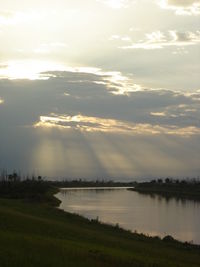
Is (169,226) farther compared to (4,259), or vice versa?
(169,226)

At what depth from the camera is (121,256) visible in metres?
21.6

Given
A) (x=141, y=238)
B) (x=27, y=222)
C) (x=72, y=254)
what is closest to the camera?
(x=72, y=254)

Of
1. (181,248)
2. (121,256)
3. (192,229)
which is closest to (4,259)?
(121,256)

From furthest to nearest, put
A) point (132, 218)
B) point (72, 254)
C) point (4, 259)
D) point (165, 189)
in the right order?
point (165, 189)
point (132, 218)
point (72, 254)
point (4, 259)

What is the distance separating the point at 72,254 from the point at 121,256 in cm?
294

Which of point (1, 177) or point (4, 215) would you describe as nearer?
point (4, 215)

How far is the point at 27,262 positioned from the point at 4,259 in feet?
2.62

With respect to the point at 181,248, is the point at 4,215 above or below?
above

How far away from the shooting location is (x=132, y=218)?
63625mm

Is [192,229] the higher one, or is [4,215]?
[4,215]

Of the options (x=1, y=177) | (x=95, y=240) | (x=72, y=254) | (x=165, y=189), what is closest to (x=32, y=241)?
(x=72, y=254)

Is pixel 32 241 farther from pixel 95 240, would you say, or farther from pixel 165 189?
pixel 165 189

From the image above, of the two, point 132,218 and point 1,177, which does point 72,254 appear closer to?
point 132,218

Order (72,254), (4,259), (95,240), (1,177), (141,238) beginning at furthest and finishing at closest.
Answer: (1,177)
(141,238)
(95,240)
(72,254)
(4,259)
